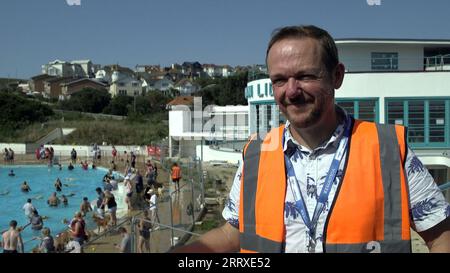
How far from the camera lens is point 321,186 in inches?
64.4

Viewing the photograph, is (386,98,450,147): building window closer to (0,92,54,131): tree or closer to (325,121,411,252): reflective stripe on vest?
(325,121,411,252): reflective stripe on vest

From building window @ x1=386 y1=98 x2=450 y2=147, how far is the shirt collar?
14.0 meters

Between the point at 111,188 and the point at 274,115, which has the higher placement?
the point at 274,115

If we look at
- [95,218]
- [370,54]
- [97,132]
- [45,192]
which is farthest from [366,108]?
[97,132]

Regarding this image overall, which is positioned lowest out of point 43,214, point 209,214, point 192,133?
point 43,214

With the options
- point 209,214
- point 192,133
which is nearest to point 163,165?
point 192,133

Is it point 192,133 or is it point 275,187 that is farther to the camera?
point 192,133

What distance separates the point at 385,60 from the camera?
17031 mm

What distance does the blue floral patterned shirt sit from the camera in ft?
5.00

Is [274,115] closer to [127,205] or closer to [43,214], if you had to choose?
[127,205]

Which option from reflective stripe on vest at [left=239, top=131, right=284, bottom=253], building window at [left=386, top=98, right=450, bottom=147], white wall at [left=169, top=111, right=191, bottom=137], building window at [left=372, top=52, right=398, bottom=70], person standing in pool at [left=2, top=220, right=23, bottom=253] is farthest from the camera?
white wall at [left=169, top=111, right=191, bottom=137]

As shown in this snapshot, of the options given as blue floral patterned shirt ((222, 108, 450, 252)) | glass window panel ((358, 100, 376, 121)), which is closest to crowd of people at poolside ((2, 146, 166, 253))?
blue floral patterned shirt ((222, 108, 450, 252))

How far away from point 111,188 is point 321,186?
1749 centimetres

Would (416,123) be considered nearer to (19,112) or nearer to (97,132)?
(97,132)
